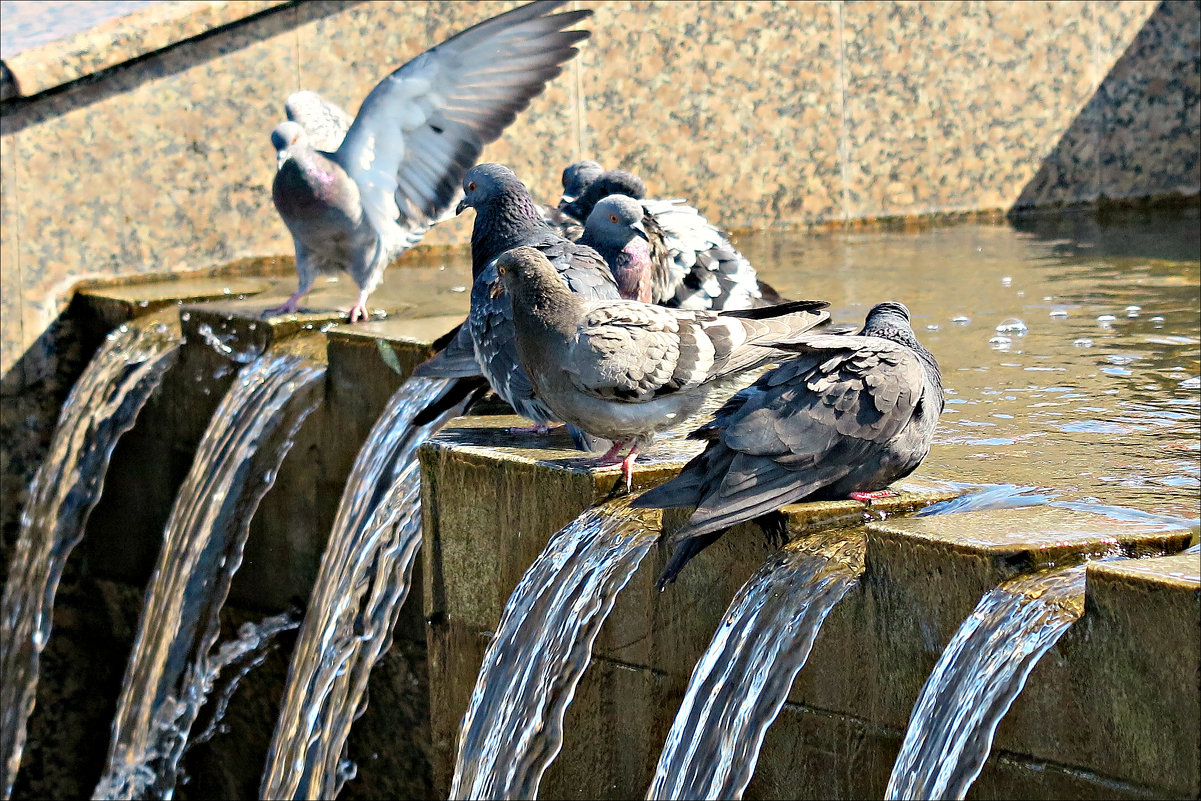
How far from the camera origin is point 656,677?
358 cm

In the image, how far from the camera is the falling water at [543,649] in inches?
138

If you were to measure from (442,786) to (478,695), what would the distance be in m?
0.49

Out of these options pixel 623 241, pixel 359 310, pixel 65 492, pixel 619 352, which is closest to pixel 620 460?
pixel 619 352

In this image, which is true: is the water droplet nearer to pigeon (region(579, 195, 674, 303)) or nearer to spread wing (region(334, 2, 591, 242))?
pigeon (region(579, 195, 674, 303))

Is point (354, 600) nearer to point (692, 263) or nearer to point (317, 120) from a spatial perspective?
point (692, 263)

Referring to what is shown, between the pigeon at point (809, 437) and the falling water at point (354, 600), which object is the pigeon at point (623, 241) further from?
the pigeon at point (809, 437)

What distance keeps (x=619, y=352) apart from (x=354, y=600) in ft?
5.64

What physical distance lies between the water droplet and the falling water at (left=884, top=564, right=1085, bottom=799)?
8.80 ft

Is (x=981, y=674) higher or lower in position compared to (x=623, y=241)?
lower

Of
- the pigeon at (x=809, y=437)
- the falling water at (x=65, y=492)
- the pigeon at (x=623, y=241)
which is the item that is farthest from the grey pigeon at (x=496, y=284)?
the falling water at (x=65, y=492)

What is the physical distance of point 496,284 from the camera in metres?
3.83

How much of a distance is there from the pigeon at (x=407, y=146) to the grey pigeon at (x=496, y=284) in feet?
4.59

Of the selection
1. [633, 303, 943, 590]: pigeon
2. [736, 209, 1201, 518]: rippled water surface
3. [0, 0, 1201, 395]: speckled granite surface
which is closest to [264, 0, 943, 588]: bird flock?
[633, 303, 943, 590]: pigeon

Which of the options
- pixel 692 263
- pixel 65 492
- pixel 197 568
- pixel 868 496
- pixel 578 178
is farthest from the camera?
pixel 65 492
